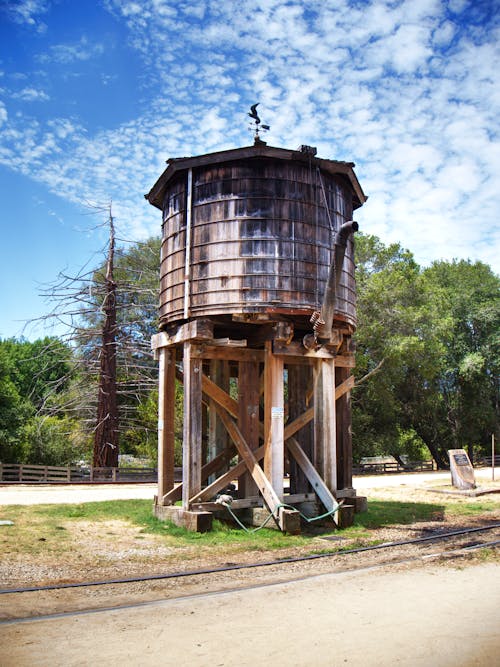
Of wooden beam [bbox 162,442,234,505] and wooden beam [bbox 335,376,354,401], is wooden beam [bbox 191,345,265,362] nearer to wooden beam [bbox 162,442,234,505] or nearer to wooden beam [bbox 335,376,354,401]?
wooden beam [bbox 335,376,354,401]

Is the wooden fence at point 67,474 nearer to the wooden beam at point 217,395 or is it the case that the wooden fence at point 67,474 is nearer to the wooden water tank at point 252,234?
the wooden beam at point 217,395

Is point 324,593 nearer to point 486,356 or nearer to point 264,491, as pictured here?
point 264,491

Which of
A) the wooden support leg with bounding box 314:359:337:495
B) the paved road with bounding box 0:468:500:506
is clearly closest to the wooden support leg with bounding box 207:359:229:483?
the wooden support leg with bounding box 314:359:337:495

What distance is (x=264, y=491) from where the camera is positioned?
12.3 meters

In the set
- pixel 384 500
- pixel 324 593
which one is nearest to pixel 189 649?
pixel 324 593

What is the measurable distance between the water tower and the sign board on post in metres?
8.69

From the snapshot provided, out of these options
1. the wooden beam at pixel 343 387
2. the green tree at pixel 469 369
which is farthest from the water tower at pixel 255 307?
the green tree at pixel 469 369

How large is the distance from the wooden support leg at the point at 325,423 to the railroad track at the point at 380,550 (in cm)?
232

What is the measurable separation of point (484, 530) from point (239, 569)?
617 cm

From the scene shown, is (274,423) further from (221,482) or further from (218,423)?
(218,423)

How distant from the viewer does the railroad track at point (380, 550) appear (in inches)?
315

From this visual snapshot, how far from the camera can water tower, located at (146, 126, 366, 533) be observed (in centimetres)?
1243

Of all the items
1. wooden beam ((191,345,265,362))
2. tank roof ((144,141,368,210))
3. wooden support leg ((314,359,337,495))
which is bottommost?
wooden support leg ((314,359,337,495))

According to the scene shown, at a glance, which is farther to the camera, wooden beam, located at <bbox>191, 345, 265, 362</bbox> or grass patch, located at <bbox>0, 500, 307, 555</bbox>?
wooden beam, located at <bbox>191, 345, 265, 362</bbox>
